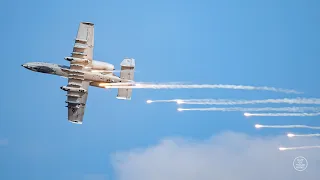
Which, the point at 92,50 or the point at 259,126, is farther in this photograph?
the point at 92,50

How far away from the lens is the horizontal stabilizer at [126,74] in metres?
50.5

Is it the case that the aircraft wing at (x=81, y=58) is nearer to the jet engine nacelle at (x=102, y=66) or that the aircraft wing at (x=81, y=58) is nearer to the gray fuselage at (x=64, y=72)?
the gray fuselage at (x=64, y=72)

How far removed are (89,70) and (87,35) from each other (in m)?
3.85

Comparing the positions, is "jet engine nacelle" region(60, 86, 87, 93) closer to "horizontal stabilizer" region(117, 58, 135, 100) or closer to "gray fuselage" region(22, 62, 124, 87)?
"gray fuselage" region(22, 62, 124, 87)

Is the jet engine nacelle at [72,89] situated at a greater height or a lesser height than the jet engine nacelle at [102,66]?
lesser

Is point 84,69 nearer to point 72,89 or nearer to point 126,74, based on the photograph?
point 72,89

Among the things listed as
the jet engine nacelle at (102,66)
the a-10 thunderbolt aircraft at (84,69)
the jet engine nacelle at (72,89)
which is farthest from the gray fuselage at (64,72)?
the jet engine nacelle at (72,89)

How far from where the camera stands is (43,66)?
49.3 m

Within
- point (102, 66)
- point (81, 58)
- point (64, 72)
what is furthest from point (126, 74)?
point (64, 72)

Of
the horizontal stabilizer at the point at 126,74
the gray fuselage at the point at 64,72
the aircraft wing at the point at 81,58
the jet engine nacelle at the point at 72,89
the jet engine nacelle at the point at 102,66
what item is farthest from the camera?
the horizontal stabilizer at the point at 126,74

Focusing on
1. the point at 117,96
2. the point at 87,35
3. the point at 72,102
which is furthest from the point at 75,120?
the point at 87,35

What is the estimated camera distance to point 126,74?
167 ft

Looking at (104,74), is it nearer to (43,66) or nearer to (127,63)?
(127,63)

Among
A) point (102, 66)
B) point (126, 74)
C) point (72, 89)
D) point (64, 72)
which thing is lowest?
point (72, 89)
